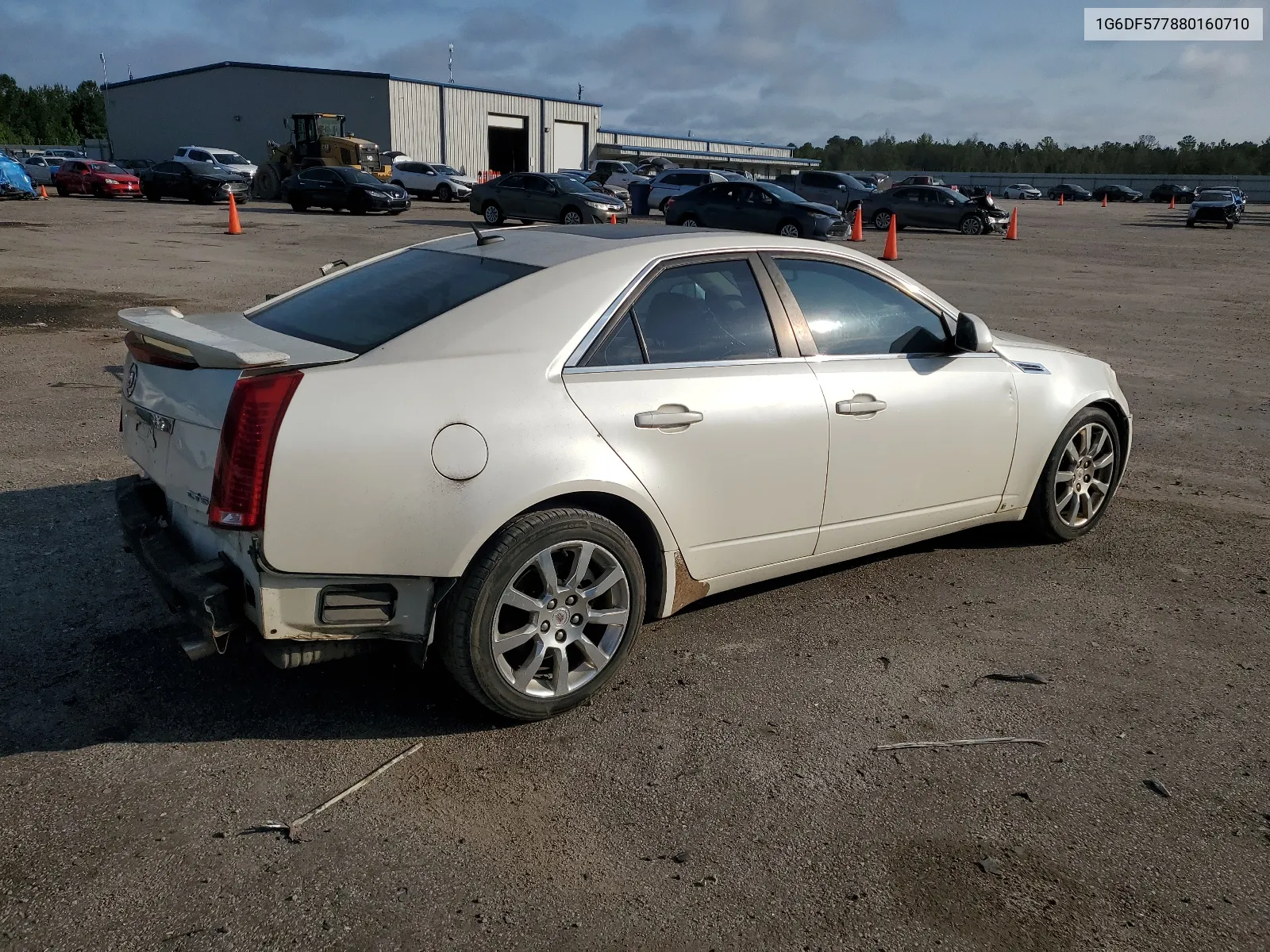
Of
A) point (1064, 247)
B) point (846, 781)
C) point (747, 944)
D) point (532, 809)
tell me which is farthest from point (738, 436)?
point (1064, 247)

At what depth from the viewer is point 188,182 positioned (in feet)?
121

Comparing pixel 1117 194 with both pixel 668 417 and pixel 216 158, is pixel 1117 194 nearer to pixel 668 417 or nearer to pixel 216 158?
pixel 216 158

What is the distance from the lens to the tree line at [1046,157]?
3952 inches

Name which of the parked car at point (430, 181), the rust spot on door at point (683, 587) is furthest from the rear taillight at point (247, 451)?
the parked car at point (430, 181)

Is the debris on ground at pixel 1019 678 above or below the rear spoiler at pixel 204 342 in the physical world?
below

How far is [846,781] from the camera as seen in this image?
327 cm

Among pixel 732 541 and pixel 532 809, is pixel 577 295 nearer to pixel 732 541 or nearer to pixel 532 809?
pixel 732 541

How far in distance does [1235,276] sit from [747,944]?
2202cm

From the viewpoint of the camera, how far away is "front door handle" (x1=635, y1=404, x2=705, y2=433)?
3604 mm

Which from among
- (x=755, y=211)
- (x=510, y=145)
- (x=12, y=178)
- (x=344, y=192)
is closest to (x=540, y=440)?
(x=755, y=211)

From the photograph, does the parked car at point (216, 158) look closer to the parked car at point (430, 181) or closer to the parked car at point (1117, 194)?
the parked car at point (430, 181)

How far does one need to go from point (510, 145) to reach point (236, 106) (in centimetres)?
1570

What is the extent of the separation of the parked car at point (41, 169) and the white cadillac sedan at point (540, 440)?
49.1m

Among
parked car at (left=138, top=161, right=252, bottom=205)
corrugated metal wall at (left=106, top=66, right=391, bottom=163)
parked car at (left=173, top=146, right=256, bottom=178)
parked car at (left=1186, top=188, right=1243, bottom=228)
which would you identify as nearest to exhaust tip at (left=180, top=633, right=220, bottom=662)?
parked car at (left=138, top=161, right=252, bottom=205)
